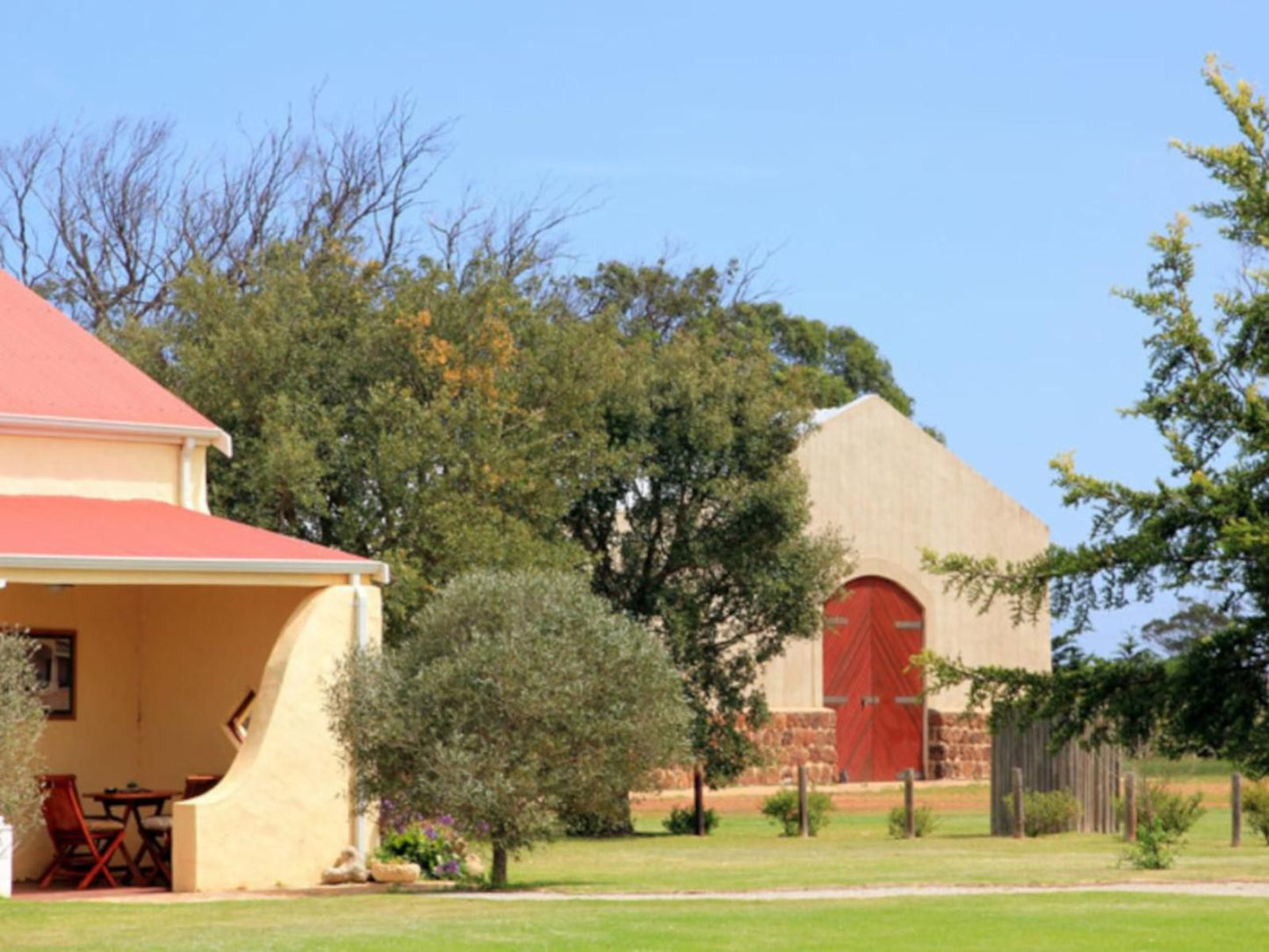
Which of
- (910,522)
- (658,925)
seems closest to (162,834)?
(658,925)

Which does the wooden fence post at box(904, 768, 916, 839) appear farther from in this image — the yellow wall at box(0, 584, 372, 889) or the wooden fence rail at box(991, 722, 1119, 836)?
the yellow wall at box(0, 584, 372, 889)

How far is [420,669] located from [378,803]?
194 centimetres

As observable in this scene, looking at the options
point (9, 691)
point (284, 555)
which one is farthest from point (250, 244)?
point (9, 691)

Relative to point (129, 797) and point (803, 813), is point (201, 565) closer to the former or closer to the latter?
point (129, 797)

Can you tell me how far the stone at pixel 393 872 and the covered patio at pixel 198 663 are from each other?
304 mm

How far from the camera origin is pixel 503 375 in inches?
958

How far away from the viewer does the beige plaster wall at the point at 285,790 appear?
1709 cm

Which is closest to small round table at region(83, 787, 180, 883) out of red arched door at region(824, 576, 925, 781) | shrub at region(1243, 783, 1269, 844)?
shrub at region(1243, 783, 1269, 844)

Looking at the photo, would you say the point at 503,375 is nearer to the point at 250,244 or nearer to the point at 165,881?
the point at 165,881

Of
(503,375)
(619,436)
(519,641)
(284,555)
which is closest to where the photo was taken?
(519,641)

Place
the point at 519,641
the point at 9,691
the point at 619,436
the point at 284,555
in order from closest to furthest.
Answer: the point at 9,691, the point at 519,641, the point at 284,555, the point at 619,436

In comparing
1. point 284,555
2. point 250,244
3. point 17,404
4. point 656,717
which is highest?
point 250,244

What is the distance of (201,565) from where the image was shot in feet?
55.7

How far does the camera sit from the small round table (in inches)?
717
